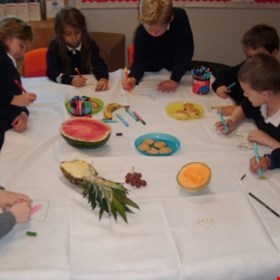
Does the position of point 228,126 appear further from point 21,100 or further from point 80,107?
A: point 21,100

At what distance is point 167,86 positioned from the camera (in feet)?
6.68

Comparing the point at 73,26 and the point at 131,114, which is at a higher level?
the point at 73,26

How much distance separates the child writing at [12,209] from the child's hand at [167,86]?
3.68 feet

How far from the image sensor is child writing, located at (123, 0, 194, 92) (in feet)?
6.74

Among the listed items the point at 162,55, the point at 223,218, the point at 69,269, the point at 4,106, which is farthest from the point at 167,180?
the point at 162,55

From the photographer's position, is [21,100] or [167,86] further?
[167,86]

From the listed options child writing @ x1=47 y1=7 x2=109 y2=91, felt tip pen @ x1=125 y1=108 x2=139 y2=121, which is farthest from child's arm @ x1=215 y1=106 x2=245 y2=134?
child writing @ x1=47 y1=7 x2=109 y2=91

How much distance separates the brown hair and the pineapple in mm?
966

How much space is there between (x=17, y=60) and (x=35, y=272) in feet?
4.04

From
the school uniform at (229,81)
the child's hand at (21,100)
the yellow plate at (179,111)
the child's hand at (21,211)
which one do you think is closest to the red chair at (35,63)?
the child's hand at (21,100)

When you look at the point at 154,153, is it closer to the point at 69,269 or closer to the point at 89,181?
the point at 89,181

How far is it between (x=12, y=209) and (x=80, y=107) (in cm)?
72

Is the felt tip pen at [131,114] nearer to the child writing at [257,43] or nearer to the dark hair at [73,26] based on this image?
the child writing at [257,43]

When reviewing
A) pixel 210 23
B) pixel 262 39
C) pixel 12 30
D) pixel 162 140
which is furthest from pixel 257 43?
pixel 210 23
